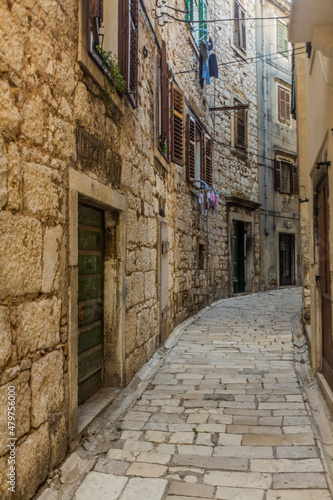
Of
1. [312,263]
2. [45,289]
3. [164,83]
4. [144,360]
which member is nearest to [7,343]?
[45,289]

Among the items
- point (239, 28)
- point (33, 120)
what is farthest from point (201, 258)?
point (33, 120)

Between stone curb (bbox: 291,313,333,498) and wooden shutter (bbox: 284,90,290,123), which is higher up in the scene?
wooden shutter (bbox: 284,90,290,123)

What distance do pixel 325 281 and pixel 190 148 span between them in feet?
18.8

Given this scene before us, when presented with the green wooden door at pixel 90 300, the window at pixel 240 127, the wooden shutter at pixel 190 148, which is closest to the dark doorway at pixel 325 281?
the green wooden door at pixel 90 300

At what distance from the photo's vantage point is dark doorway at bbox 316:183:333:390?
171 inches

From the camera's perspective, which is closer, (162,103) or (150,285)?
(150,285)

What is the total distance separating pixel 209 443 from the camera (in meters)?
3.45

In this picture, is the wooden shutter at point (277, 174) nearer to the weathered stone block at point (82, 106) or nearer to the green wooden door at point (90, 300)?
the green wooden door at point (90, 300)

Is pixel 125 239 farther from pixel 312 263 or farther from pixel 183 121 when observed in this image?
pixel 183 121

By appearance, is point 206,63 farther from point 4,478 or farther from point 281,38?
point 4,478

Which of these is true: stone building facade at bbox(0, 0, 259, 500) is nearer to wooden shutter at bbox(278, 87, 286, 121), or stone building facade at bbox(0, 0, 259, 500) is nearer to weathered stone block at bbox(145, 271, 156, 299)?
weathered stone block at bbox(145, 271, 156, 299)

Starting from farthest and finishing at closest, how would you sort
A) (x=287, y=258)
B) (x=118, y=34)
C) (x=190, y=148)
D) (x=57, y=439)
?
(x=287, y=258) < (x=190, y=148) < (x=118, y=34) < (x=57, y=439)

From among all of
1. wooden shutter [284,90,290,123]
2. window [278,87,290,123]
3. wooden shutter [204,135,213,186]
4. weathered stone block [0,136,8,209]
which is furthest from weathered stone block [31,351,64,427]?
wooden shutter [284,90,290,123]

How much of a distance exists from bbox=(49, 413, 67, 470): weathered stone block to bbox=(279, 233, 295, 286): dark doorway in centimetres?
1455
